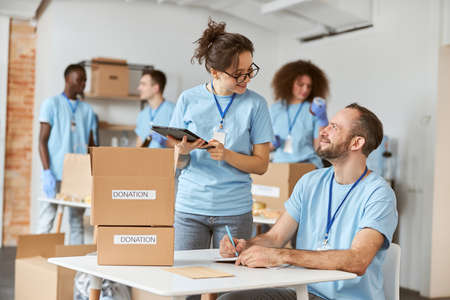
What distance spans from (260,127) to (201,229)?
0.49 meters

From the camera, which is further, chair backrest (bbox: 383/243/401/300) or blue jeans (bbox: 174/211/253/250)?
blue jeans (bbox: 174/211/253/250)

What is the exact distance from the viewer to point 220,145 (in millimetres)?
2240

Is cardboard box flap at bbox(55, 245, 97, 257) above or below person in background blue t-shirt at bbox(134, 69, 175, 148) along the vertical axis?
below

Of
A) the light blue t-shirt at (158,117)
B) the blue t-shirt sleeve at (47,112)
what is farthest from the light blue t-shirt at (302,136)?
the blue t-shirt sleeve at (47,112)

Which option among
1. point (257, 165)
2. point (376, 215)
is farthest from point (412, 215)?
point (376, 215)

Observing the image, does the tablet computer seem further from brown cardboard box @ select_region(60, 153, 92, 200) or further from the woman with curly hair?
brown cardboard box @ select_region(60, 153, 92, 200)

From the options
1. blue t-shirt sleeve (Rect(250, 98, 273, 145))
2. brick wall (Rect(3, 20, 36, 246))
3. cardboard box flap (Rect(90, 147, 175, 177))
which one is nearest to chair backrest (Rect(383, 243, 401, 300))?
blue t-shirt sleeve (Rect(250, 98, 273, 145))

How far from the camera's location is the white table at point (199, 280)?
1441 millimetres

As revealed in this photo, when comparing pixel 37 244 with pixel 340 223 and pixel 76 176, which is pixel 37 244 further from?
pixel 340 223

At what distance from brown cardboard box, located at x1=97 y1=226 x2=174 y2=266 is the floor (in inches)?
106

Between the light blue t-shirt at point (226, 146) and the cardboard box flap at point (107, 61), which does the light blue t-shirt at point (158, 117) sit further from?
the light blue t-shirt at point (226, 146)

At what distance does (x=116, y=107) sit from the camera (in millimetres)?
6207

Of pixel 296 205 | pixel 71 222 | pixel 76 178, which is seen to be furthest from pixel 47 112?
pixel 296 205

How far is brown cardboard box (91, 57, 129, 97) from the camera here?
5.76 m
